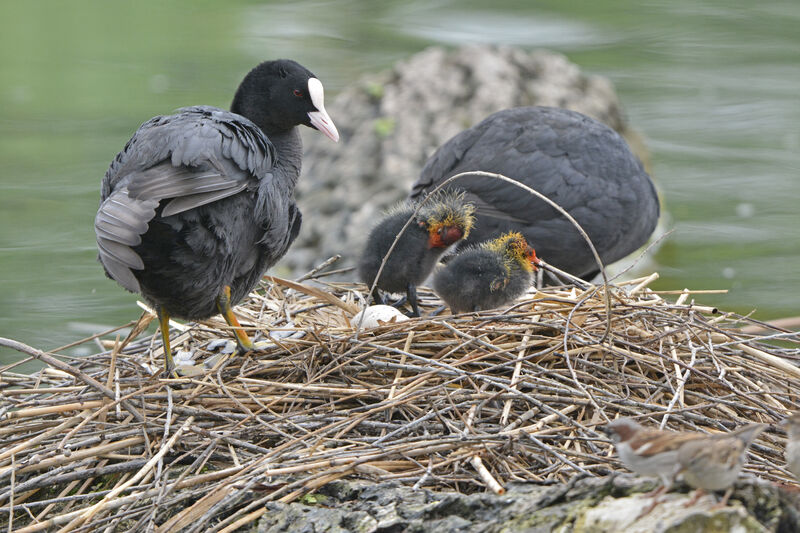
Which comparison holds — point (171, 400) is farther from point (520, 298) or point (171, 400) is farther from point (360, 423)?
point (520, 298)

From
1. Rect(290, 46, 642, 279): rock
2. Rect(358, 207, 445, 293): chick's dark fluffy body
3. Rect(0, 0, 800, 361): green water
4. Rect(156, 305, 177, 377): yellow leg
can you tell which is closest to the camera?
Rect(156, 305, 177, 377): yellow leg

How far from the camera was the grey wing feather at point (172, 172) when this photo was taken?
8.49 feet

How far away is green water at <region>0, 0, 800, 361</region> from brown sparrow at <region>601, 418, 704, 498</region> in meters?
4.48

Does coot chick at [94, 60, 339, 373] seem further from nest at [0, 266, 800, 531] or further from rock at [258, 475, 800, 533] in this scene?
rock at [258, 475, 800, 533]

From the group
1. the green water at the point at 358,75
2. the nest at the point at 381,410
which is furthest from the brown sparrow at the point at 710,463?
the green water at the point at 358,75

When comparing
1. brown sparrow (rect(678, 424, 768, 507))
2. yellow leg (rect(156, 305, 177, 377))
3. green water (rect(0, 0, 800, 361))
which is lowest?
green water (rect(0, 0, 800, 361))

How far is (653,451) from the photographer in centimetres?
171

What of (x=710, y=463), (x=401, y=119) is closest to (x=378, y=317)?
(x=710, y=463)

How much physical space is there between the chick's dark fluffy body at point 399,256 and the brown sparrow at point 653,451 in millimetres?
1952

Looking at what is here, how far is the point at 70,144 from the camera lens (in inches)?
330

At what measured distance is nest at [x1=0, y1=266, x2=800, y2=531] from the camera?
2.33m

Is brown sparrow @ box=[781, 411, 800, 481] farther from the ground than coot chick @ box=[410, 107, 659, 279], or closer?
farther from the ground

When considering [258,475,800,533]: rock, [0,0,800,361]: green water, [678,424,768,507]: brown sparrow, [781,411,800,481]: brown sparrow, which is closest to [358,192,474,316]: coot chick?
[258,475,800,533]: rock

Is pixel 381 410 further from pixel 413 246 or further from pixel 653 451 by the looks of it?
pixel 413 246
